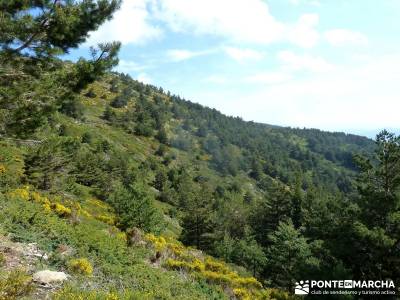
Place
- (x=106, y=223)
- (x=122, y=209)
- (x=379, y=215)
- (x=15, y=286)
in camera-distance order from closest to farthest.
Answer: (x=15, y=286)
(x=379, y=215)
(x=106, y=223)
(x=122, y=209)

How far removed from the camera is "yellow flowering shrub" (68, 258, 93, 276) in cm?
1231

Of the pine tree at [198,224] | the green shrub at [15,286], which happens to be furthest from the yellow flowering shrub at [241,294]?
the pine tree at [198,224]

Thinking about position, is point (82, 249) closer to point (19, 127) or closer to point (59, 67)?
point (19, 127)

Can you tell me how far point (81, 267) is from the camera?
40.6ft

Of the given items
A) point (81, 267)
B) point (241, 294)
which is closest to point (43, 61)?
point (81, 267)

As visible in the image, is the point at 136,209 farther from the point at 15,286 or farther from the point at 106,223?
the point at 15,286

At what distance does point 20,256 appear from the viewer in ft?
39.8

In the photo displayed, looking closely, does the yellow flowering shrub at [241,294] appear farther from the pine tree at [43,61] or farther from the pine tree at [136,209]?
the pine tree at [136,209]

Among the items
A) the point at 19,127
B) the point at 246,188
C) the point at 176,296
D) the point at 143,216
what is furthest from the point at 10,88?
the point at 246,188

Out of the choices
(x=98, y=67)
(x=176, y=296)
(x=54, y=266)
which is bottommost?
(x=176, y=296)

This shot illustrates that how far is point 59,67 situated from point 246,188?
153 m

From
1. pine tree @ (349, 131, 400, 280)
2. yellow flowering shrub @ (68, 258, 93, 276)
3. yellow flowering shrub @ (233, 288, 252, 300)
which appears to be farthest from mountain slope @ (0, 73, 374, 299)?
pine tree @ (349, 131, 400, 280)

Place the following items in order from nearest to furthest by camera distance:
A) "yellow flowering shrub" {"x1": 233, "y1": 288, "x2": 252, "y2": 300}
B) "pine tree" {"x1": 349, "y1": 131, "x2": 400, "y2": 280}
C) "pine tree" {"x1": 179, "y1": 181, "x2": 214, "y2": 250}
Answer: "yellow flowering shrub" {"x1": 233, "y1": 288, "x2": 252, "y2": 300} < "pine tree" {"x1": 349, "y1": 131, "x2": 400, "y2": 280} < "pine tree" {"x1": 179, "y1": 181, "x2": 214, "y2": 250}

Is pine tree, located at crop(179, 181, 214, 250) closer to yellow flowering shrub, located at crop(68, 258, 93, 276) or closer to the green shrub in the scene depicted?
yellow flowering shrub, located at crop(68, 258, 93, 276)
